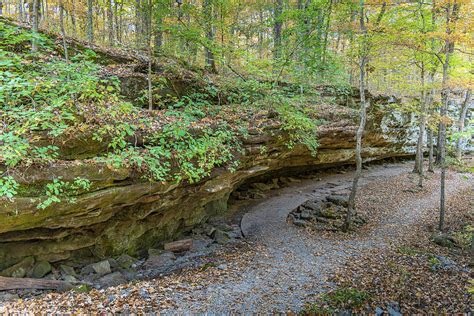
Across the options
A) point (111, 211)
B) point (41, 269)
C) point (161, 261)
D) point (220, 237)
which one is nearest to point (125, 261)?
point (161, 261)

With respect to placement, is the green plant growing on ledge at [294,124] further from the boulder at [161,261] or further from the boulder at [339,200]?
the boulder at [161,261]

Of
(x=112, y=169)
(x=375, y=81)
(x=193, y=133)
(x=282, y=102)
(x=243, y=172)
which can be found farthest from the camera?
(x=375, y=81)

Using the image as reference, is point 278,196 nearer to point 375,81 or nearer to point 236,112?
point 236,112

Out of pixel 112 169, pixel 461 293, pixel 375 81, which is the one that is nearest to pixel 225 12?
pixel 112 169

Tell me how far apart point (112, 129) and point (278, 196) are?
9710mm

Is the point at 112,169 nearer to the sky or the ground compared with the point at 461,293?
nearer to the sky

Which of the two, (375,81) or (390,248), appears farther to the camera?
(375,81)

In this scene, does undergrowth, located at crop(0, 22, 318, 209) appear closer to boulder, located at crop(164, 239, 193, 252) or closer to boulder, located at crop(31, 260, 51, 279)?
boulder, located at crop(31, 260, 51, 279)

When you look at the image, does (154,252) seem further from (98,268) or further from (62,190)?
(62,190)

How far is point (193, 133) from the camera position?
8672 mm

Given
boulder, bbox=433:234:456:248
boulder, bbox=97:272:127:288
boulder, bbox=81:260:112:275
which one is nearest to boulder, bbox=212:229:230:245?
boulder, bbox=97:272:127:288

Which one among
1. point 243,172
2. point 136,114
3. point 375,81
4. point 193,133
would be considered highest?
point 375,81

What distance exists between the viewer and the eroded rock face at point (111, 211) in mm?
5906

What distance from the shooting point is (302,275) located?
283 inches
